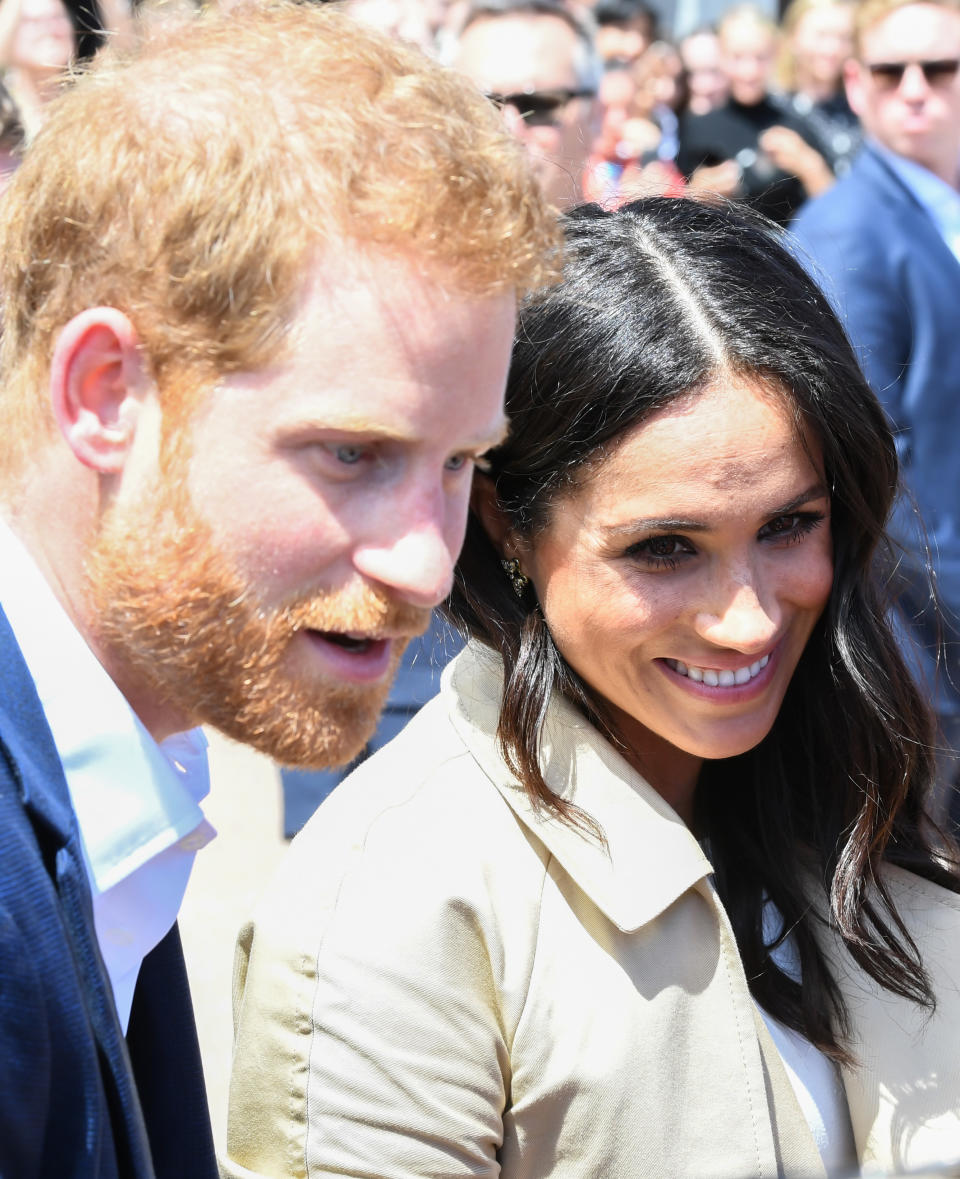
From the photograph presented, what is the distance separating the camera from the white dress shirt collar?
1258 millimetres

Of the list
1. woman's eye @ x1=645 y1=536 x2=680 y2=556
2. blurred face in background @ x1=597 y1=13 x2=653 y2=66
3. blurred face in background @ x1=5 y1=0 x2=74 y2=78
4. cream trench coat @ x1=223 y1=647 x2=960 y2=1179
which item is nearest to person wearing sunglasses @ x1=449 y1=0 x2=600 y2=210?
blurred face in background @ x1=5 y1=0 x2=74 y2=78

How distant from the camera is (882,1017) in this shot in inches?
80.7

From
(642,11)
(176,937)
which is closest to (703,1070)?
(176,937)

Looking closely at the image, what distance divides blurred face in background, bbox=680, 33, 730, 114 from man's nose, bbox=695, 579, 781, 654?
6109mm

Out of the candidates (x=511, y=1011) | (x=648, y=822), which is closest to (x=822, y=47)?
(x=648, y=822)

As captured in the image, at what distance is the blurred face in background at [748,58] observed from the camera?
7.26 meters

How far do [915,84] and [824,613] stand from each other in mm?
2823

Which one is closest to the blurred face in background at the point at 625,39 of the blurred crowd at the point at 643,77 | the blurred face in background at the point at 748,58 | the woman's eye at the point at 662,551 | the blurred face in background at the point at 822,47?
the blurred crowd at the point at 643,77

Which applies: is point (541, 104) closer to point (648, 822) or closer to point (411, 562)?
point (648, 822)

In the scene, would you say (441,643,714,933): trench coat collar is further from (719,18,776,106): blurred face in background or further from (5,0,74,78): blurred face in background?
(719,18,776,106): blurred face in background

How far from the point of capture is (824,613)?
7.13 ft

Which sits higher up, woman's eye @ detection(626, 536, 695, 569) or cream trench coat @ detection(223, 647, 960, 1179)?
woman's eye @ detection(626, 536, 695, 569)

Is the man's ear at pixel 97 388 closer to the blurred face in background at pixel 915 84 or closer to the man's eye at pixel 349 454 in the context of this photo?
the man's eye at pixel 349 454

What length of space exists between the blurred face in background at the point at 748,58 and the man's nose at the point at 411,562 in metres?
6.54
